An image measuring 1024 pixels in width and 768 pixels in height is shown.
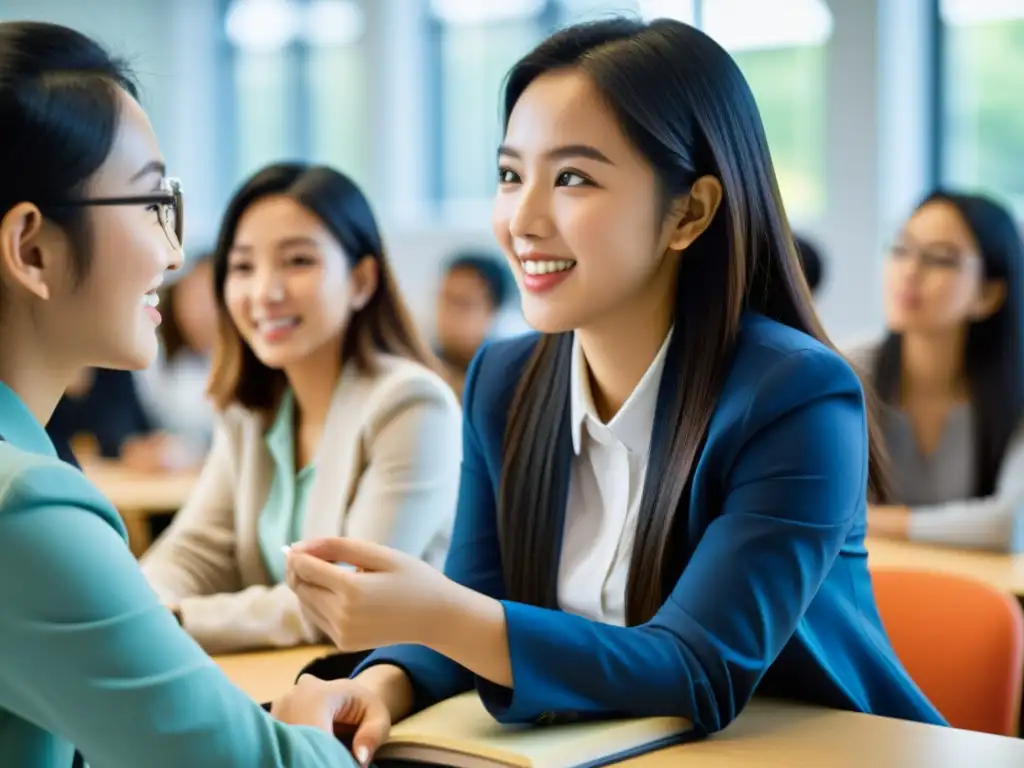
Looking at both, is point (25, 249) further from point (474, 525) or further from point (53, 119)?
point (474, 525)

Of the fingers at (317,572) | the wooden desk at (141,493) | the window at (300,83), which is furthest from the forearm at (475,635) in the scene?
the window at (300,83)

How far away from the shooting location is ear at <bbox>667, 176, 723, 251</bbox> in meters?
1.67

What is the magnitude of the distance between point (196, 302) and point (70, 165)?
470cm

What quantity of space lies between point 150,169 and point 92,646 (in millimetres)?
524

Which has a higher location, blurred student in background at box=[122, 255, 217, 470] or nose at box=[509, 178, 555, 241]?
nose at box=[509, 178, 555, 241]

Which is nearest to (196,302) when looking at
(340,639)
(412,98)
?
(412,98)

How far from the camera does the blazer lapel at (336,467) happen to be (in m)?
2.47

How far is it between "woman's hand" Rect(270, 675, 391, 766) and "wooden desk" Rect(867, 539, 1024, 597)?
5.02ft

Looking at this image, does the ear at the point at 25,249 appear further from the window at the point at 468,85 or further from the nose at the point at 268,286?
the window at the point at 468,85

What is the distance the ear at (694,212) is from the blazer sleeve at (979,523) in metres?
1.80

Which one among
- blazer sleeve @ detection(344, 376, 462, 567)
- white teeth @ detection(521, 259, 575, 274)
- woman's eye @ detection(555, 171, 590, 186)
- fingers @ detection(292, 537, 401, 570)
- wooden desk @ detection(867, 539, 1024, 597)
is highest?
woman's eye @ detection(555, 171, 590, 186)

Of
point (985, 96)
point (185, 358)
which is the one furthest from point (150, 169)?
point (985, 96)

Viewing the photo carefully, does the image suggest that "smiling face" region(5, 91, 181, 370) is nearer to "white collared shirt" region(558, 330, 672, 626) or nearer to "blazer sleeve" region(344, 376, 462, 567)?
"white collared shirt" region(558, 330, 672, 626)

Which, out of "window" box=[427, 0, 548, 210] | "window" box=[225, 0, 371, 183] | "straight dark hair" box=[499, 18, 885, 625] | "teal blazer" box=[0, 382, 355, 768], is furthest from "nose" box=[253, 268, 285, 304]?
"window" box=[225, 0, 371, 183]
